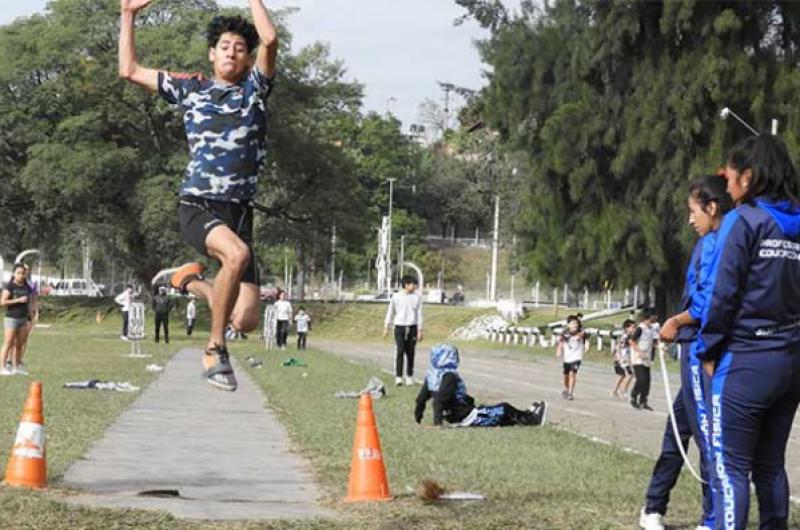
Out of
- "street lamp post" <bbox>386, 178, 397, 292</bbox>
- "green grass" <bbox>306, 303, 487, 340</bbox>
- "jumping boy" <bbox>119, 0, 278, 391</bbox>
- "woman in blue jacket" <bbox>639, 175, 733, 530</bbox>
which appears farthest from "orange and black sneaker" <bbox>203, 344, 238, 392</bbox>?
"street lamp post" <bbox>386, 178, 397, 292</bbox>

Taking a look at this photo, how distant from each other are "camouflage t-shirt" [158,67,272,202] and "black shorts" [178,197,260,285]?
4 centimetres

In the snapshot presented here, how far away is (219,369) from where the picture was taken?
7.87 metres

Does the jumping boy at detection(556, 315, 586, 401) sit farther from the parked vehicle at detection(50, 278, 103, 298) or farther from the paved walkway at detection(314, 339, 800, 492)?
the parked vehicle at detection(50, 278, 103, 298)

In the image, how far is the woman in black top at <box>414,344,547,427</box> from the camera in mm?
16062

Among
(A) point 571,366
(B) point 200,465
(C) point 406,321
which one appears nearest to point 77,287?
(C) point 406,321

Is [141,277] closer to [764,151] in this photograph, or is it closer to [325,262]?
[325,262]

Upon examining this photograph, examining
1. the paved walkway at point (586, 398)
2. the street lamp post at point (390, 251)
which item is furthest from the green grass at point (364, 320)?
the street lamp post at point (390, 251)

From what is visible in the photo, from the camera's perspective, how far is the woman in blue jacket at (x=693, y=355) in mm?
7363

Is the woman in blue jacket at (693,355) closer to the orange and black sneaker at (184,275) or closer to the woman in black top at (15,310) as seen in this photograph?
the orange and black sneaker at (184,275)

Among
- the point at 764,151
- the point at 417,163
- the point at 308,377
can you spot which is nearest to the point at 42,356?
the point at 308,377

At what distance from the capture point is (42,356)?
32531 millimetres

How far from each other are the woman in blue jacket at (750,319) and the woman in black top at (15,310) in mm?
18127

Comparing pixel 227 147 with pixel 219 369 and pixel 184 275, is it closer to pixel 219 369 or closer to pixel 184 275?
pixel 184 275

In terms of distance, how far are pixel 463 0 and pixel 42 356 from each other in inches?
964
